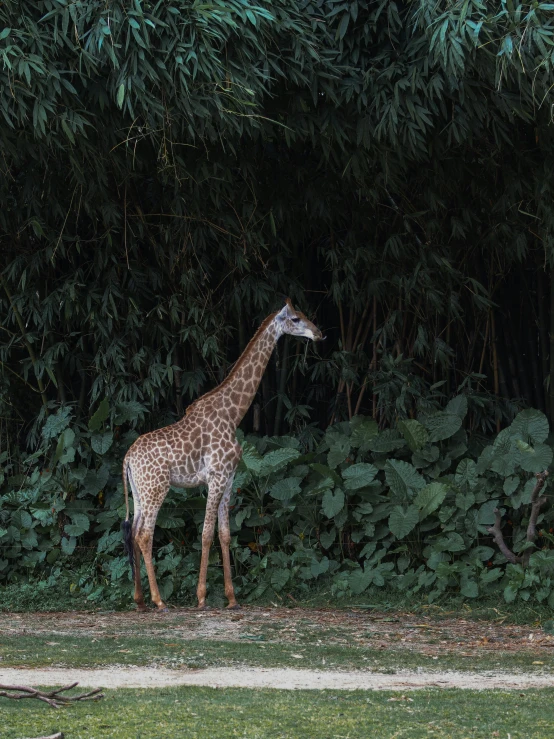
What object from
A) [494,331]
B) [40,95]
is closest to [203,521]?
[494,331]

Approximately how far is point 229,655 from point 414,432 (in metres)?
2.74

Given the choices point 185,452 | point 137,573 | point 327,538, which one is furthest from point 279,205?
point 137,573

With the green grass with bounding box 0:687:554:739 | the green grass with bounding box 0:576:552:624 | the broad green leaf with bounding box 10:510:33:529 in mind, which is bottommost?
the green grass with bounding box 0:576:552:624

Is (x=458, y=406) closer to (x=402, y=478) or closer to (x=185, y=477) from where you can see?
(x=402, y=478)

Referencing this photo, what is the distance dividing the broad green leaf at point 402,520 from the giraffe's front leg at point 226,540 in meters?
1.15

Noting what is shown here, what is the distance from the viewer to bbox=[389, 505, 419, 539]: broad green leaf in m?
7.88

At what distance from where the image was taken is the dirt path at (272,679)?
5.10 metres

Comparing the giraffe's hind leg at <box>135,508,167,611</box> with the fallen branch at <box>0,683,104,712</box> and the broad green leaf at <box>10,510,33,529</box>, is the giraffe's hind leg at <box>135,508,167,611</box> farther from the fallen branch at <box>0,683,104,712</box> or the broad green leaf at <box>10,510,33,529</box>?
the fallen branch at <box>0,683,104,712</box>

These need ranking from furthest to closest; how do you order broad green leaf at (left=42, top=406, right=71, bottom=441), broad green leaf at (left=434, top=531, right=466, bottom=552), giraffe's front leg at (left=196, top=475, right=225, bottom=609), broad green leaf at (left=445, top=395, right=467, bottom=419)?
1. broad green leaf at (left=42, top=406, right=71, bottom=441)
2. broad green leaf at (left=445, top=395, right=467, bottom=419)
3. broad green leaf at (left=434, top=531, right=466, bottom=552)
4. giraffe's front leg at (left=196, top=475, right=225, bottom=609)

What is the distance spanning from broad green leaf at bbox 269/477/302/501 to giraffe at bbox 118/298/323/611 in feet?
1.80

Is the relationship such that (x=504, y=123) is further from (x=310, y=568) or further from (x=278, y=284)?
(x=310, y=568)

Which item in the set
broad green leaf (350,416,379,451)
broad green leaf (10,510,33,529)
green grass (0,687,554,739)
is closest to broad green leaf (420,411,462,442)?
broad green leaf (350,416,379,451)

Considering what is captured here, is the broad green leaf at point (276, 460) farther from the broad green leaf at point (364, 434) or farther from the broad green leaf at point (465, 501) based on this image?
the broad green leaf at point (465, 501)

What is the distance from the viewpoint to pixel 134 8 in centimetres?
643
